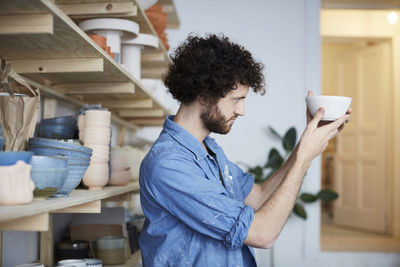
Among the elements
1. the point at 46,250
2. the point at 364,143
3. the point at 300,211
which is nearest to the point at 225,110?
the point at 46,250

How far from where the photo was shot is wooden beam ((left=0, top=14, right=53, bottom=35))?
104cm

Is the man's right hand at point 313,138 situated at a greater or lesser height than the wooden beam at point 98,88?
lesser

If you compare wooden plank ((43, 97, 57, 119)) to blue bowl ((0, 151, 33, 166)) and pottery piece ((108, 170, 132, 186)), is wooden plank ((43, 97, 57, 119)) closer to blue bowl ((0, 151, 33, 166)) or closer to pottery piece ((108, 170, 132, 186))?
pottery piece ((108, 170, 132, 186))

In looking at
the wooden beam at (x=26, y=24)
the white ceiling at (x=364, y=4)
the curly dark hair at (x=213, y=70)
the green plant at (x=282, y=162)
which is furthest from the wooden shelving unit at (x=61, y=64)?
the white ceiling at (x=364, y=4)

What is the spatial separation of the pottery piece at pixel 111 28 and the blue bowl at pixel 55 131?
332 millimetres

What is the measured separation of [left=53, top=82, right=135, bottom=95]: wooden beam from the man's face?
500 mm

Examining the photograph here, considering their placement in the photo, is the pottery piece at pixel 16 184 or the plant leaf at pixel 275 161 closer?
the pottery piece at pixel 16 184

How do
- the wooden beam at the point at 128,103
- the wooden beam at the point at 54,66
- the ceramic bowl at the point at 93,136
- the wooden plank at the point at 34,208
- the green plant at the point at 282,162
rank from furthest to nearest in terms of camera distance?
the green plant at the point at 282,162, the wooden beam at the point at 128,103, the ceramic bowl at the point at 93,136, the wooden beam at the point at 54,66, the wooden plank at the point at 34,208

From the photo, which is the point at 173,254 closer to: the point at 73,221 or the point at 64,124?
the point at 64,124

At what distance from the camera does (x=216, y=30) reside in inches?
167

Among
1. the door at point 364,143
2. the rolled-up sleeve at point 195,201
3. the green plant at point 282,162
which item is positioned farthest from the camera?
the door at point 364,143

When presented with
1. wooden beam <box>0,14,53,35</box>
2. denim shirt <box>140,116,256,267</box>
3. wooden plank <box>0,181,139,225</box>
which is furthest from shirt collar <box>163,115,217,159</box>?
wooden beam <box>0,14,53,35</box>

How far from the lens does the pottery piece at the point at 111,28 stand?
1777 millimetres

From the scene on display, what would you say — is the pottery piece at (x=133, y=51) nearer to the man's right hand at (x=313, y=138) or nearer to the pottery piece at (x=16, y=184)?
the man's right hand at (x=313, y=138)
